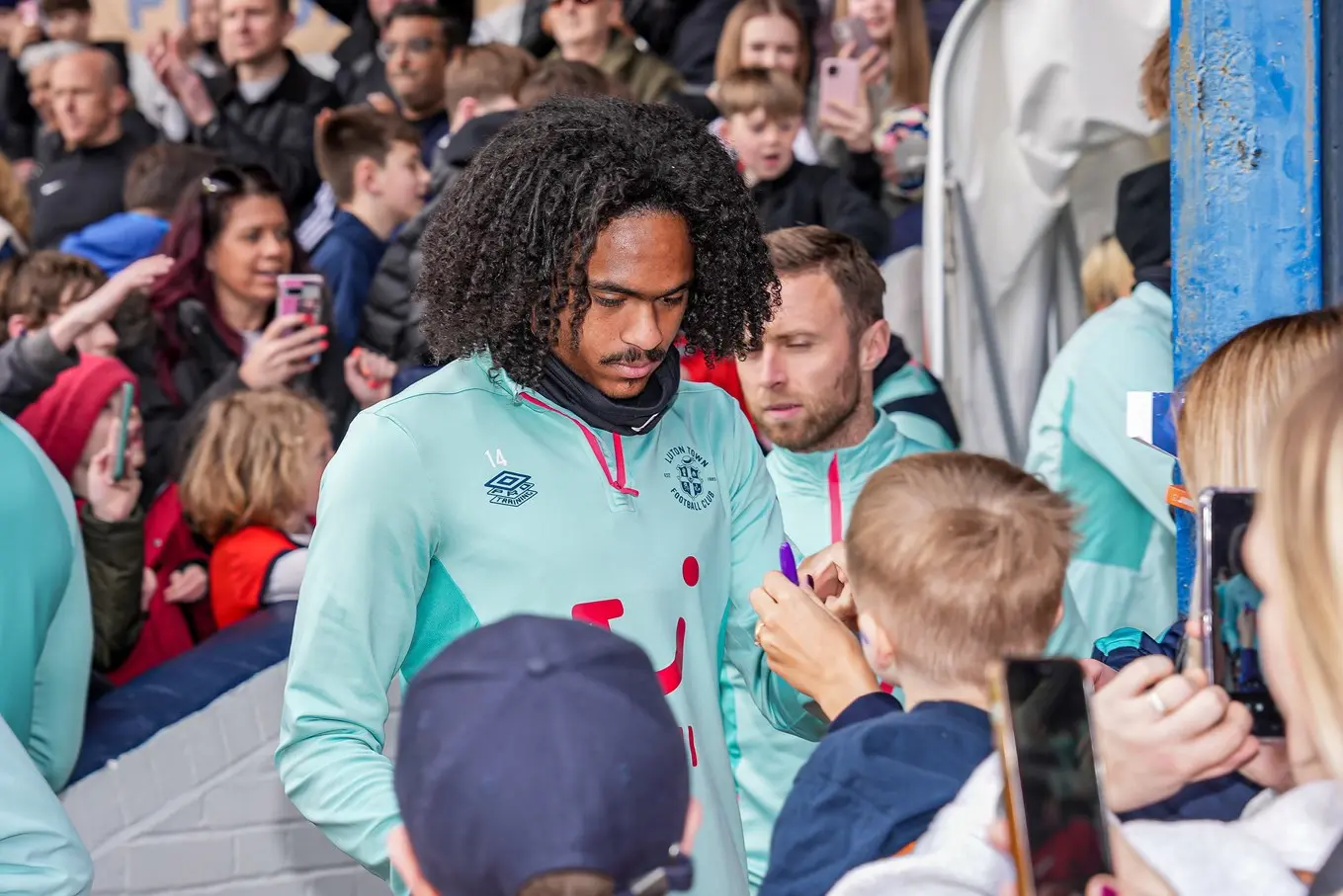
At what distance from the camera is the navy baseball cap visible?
118 cm

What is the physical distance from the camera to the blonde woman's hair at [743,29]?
18.7ft

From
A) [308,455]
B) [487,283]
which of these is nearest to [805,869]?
[487,283]

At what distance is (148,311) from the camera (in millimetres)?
4902

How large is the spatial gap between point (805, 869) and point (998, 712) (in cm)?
44

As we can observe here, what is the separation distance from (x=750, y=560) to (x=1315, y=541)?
1.11 m

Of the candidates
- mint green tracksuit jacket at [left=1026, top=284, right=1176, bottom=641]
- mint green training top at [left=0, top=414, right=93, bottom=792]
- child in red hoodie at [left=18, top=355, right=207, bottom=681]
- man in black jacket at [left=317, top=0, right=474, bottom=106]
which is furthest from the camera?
man in black jacket at [left=317, top=0, right=474, bottom=106]

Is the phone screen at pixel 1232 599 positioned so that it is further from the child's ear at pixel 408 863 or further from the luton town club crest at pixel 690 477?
the luton town club crest at pixel 690 477

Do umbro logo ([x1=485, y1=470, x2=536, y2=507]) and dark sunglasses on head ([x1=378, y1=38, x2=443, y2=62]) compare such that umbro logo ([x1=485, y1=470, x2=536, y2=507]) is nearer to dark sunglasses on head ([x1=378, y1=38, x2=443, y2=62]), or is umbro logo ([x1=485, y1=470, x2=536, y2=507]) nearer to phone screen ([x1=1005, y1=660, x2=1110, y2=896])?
phone screen ([x1=1005, y1=660, x2=1110, y2=896])

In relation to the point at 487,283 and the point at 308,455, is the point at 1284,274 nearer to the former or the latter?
the point at 487,283

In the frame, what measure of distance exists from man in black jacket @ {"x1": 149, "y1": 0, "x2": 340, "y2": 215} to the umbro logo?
469 centimetres

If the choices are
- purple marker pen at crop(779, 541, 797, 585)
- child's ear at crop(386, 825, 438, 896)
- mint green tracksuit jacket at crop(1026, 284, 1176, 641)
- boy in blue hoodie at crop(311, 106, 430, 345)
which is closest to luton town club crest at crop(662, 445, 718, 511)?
purple marker pen at crop(779, 541, 797, 585)

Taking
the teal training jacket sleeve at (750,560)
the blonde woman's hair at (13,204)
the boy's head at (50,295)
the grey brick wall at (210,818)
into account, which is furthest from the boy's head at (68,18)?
the teal training jacket sleeve at (750,560)

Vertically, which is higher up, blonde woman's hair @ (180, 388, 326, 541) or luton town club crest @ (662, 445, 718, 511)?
luton town club crest @ (662, 445, 718, 511)

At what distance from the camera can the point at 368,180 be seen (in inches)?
221
